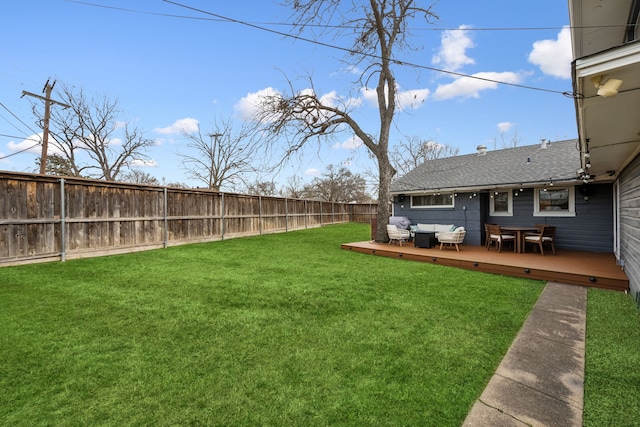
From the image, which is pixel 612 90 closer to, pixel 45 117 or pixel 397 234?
pixel 397 234

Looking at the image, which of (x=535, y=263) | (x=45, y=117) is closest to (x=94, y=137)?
(x=45, y=117)

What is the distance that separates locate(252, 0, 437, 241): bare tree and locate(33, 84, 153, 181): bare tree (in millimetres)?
15882

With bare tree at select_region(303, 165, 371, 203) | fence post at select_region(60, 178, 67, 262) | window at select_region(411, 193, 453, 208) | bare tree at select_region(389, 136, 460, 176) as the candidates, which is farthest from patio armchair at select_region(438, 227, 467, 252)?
bare tree at select_region(303, 165, 371, 203)

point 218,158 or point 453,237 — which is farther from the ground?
point 218,158

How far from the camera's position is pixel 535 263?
6.55 metres

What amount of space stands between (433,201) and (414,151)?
22027 mm

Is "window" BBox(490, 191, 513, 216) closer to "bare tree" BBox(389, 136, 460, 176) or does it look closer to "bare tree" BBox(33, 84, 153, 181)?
"bare tree" BBox(389, 136, 460, 176)

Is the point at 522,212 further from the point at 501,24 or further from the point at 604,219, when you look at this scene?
the point at 501,24

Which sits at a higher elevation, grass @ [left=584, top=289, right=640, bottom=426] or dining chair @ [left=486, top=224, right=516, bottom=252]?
dining chair @ [left=486, top=224, right=516, bottom=252]

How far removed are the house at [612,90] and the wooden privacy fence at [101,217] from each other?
9.33 meters

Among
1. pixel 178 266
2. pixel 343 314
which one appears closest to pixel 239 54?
pixel 178 266

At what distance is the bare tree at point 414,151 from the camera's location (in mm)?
31109

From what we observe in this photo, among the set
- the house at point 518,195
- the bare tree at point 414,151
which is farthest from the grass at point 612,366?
the bare tree at point 414,151

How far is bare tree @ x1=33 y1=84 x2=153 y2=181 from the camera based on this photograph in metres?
18.9
